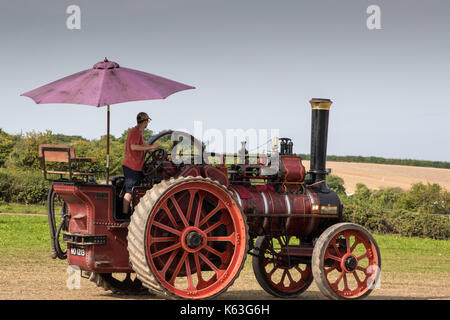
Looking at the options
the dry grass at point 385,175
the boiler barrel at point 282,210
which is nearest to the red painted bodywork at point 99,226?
the boiler barrel at point 282,210

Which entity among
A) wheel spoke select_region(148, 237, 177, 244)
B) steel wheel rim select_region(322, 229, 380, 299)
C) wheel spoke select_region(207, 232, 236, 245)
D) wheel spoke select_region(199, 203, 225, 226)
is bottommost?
steel wheel rim select_region(322, 229, 380, 299)

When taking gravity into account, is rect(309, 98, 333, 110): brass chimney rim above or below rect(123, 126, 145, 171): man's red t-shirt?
above

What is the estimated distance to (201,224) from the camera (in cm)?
914

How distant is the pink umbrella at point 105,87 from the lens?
8625 millimetres

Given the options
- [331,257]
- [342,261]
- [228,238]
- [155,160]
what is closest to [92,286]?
[155,160]

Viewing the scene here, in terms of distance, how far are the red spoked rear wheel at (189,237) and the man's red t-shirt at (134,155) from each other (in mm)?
687

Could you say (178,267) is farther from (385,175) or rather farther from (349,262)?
(385,175)

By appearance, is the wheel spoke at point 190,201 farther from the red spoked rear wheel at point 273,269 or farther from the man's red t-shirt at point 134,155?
the red spoked rear wheel at point 273,269

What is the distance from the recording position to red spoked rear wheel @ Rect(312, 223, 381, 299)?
10094mm

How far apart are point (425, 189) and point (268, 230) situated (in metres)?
40.2

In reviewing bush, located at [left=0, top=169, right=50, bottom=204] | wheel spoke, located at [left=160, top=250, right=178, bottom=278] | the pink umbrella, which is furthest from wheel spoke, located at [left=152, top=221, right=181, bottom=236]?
bush, located at [left=0, top=169, right=50, bottom=204]

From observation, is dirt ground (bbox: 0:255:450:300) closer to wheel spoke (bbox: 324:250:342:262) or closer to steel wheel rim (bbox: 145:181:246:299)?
wheel spoke (bbox: 324:250:342:262)

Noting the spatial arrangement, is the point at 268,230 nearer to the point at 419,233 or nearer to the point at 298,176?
the point at 298,176

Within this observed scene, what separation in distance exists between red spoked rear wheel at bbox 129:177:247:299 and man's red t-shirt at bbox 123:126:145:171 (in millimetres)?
687
